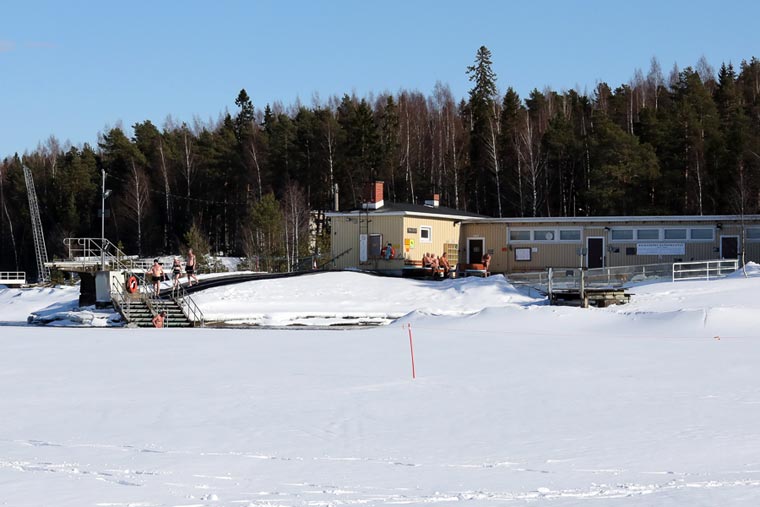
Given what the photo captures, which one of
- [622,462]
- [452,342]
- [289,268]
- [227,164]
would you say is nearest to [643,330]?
[452,342]

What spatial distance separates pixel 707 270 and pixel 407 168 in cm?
3929

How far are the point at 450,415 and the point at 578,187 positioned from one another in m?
55.1

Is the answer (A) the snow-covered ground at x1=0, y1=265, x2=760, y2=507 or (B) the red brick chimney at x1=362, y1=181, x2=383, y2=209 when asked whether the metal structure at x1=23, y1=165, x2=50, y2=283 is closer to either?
(B) the red brick chimney at x1=362, y1=181, x2=383, y2=209

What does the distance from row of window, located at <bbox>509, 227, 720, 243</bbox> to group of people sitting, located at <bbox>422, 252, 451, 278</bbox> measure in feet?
12.9

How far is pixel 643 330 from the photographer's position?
78.1ft

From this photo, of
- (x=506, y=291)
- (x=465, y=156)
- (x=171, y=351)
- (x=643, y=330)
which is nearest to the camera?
(x=171, y=351)

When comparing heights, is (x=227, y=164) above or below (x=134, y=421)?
above

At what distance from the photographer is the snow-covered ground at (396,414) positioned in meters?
8.48

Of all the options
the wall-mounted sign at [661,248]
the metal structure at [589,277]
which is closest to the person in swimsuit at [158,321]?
the metal structure at [589,277]

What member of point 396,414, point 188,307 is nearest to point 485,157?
point 188,307

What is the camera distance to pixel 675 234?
38688mm

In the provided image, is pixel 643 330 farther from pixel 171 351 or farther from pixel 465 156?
pixel 465 156

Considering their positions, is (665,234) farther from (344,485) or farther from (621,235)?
(344,485)

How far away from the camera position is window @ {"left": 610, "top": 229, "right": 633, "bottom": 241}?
39250 millimetres
